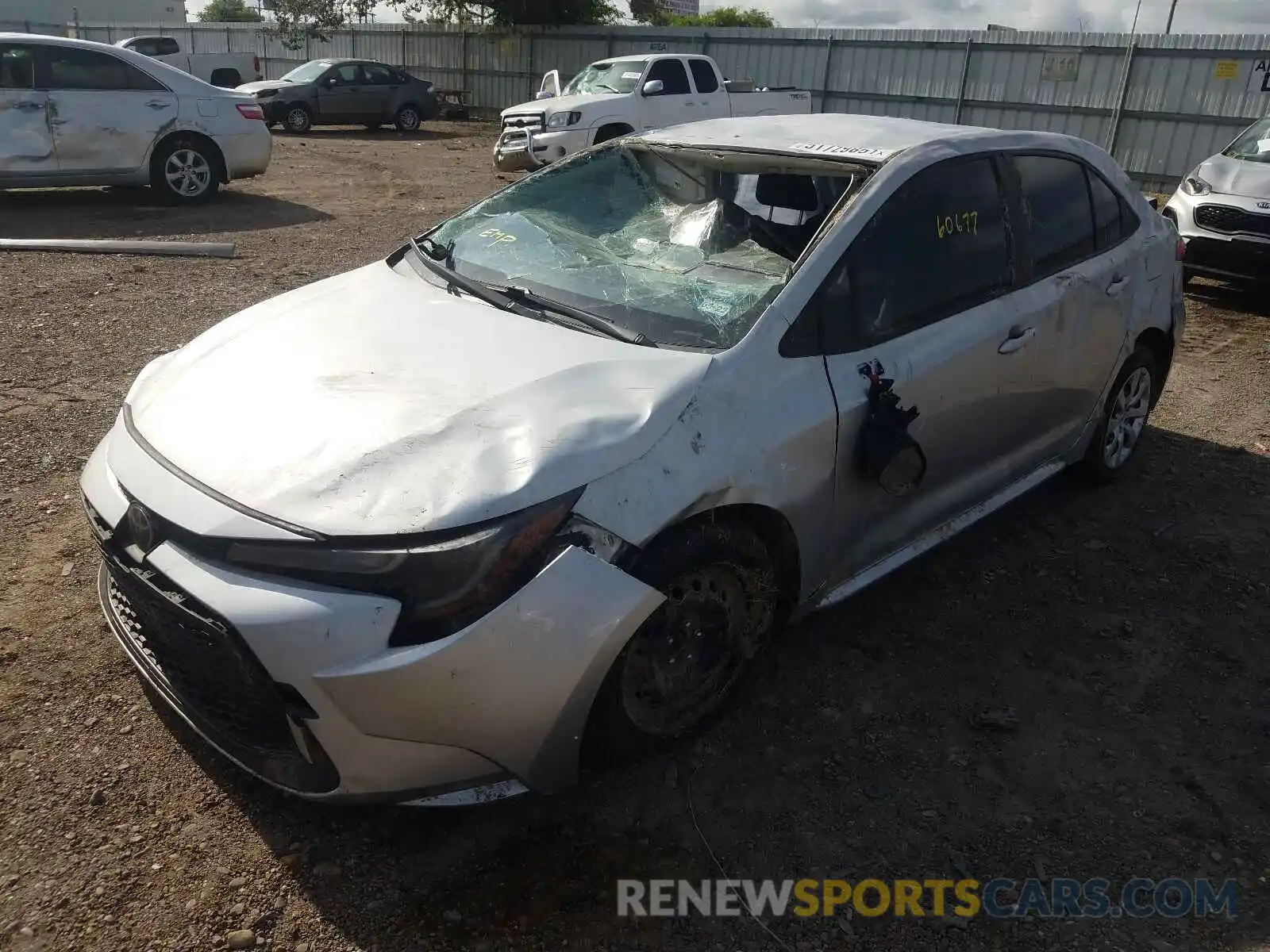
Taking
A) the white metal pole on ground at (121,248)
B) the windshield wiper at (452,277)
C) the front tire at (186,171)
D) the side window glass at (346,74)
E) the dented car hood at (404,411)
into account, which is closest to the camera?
the dented car hood at (404,411)

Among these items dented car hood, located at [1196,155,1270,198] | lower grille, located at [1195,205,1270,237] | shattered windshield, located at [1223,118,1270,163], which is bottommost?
lower grille, located at [1195,205,1270,237]

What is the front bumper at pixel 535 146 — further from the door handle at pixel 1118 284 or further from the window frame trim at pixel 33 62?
the door handle at pixel 1118 284

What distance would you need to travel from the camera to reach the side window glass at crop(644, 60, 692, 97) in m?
14.4

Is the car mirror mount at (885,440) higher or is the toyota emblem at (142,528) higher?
the car mirror mount at (885,440)

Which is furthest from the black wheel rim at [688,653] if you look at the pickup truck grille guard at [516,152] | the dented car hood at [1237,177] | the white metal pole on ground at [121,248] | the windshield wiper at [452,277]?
the pickup truck grille guard at [516,152]

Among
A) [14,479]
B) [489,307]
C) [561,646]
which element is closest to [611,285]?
[489,307]

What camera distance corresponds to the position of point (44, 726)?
2.76m

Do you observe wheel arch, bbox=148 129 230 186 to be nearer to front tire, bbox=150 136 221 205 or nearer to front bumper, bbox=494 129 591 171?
front tire, bbox=150 136 221 205

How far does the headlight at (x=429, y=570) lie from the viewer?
2.12m

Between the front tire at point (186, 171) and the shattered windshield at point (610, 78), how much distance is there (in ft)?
19.8

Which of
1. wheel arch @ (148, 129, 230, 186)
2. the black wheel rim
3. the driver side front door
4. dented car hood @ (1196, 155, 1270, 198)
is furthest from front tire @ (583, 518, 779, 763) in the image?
the driver side front door

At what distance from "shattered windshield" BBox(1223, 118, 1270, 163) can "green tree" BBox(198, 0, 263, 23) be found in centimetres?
6213

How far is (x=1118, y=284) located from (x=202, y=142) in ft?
31.0

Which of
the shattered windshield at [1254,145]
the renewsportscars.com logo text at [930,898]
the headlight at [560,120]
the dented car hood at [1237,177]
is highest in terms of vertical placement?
the shattered windshield at [1254,145]
